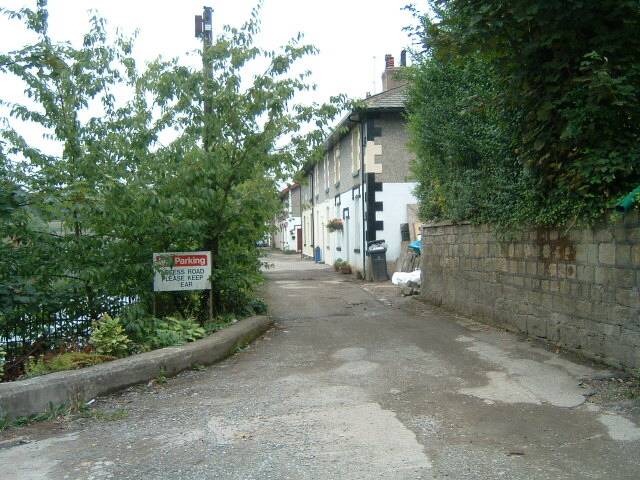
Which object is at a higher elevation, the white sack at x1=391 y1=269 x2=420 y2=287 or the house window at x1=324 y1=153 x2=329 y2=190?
the house window at x1=324 y1=153 x2=329 y2=190

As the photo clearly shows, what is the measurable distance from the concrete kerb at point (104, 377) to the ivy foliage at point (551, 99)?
4705 millimetres

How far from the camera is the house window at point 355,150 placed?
1995cm

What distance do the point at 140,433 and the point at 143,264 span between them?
10.3 feet

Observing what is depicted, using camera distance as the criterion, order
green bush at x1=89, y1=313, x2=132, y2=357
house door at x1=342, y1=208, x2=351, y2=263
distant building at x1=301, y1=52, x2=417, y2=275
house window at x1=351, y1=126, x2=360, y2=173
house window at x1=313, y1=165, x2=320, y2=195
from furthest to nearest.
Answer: house window at x1=313, y1=165, x2=320, y2=195 < house door at x1=342, y1=208, x2=351, y2=263 < house window at x1=351, y1=126, x2=360, y2=173 < distant building at x1=301, y1=52, x2=417, y2=275 < green bush at x1=89, y1=313, x2=132, y2=357

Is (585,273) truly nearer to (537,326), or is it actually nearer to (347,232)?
(537,326)

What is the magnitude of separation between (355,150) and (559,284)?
13384 millimetres

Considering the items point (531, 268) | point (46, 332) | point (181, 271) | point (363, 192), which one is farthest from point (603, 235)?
point (363, 192)

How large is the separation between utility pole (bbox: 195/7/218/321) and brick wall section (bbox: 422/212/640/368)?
15.3ft

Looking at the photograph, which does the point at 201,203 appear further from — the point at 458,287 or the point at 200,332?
the point at 458,287

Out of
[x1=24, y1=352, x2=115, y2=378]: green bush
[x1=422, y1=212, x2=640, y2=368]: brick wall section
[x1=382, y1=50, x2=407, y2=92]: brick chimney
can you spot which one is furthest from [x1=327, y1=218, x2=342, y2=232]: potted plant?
[x1=24, y1=352, x2=115, y2=378]: green bush

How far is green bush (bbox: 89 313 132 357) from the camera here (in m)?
6.54

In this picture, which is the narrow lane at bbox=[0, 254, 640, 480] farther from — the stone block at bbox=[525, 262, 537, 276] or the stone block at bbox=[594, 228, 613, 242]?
the stone block at bbox=[594, 228, 613, 242]

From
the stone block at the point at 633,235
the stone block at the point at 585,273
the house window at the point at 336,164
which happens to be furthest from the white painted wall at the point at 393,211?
the stone block at the point at 633,235

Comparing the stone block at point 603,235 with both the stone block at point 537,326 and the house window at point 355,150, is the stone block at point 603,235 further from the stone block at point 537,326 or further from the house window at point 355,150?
the house window at point 355,150
